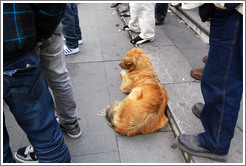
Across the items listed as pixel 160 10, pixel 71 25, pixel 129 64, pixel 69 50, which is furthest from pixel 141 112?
pixel 160 10

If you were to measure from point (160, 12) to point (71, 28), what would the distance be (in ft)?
8.82

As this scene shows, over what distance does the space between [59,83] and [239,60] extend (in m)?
1.61

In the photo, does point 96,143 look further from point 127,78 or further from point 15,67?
point 15,67

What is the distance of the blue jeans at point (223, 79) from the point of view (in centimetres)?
157

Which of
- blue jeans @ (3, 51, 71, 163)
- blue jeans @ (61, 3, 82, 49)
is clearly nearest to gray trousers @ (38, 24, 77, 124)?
blue jeans @ (3, 51, 71, 163)

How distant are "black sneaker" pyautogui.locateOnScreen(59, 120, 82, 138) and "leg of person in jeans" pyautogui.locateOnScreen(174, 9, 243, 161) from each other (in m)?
1.44

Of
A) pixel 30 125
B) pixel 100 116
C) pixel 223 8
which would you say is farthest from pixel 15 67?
pixel 100 116

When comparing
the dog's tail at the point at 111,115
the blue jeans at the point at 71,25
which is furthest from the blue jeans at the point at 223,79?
the blue jeans at the point at 71,25

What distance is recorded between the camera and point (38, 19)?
3.76ft

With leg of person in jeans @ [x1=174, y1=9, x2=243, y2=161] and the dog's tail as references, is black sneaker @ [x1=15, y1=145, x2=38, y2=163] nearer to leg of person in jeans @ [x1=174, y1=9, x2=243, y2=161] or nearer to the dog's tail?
the dog's tail

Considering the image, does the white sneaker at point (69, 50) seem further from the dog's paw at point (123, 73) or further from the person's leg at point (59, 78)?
the person's leg at point (59, 78)

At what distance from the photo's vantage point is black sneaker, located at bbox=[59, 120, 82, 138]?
2.36 metres

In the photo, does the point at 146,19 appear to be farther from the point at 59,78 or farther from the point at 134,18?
the point at 59,78

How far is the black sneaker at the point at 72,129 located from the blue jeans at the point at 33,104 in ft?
2.45
